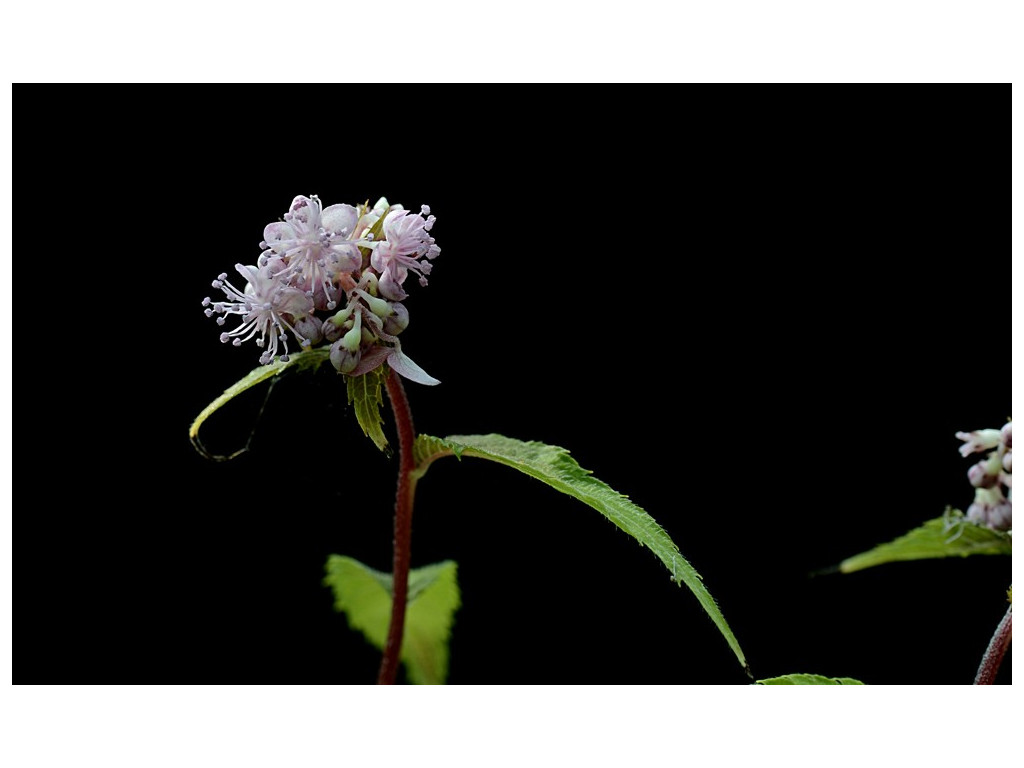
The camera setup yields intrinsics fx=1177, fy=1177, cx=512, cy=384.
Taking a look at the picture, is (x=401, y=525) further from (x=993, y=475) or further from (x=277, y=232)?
(x=993, y=475)

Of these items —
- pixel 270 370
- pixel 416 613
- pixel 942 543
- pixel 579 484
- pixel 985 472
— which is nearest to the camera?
pixel 579 484

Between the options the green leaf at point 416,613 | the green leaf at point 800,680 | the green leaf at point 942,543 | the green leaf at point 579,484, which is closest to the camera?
the green leaf at point 579,484

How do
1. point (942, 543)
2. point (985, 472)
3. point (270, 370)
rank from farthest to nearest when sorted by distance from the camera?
point (942, 543) < point (985, 472) < point (270, 370)

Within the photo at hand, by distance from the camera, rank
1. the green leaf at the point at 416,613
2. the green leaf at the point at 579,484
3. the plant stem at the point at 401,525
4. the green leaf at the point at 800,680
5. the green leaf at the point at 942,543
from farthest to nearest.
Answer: the green leaf at the point at 416,613 → the green leaf at the point at 942,543 → the plant stem at the point at 401,525 → the green leaf at the point at 800,680 → the green leaf at the point at 579,484

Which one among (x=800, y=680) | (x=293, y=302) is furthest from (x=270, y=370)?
(x=800, y=680)

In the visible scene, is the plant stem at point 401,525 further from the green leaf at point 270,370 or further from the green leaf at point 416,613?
the green leaf at point 416,613

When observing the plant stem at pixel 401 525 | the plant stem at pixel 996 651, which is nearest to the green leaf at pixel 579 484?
the plant stem at pixel 401 525

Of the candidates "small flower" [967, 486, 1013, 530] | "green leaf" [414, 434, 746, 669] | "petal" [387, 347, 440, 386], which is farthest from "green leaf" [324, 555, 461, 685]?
"small flower" [967, 486, 1013, 530]

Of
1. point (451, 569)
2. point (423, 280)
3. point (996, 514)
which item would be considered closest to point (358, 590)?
point (451, 569)
